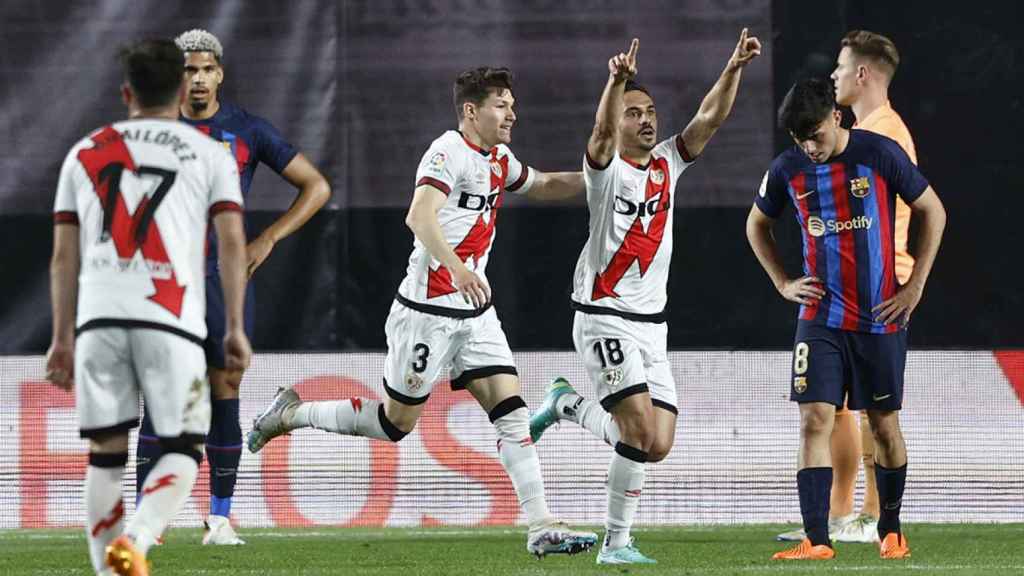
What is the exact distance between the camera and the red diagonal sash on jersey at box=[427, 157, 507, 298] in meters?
6.79

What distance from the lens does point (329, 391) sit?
895 centimetres

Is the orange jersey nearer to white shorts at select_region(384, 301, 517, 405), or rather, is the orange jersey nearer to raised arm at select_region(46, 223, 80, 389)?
white shorts at select_region(384, 301, 517, 405)

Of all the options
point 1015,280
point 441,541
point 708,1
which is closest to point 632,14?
point 708,1

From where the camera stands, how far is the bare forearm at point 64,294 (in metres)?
4.66

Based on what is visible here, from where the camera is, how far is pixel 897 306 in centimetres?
650

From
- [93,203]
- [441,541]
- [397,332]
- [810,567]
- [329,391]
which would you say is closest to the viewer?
[93,203]

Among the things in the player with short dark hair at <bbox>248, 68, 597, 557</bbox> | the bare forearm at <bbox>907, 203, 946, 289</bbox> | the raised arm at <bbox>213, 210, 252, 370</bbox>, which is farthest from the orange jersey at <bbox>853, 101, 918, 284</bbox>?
the raised arm at <bbox>213, 210, 252, 370</bbox>

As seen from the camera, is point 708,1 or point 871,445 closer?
point 871,445

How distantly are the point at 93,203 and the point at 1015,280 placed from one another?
18.8 feet

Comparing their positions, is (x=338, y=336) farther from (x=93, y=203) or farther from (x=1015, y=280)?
(x=93, y=203)

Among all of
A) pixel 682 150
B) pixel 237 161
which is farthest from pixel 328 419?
pixel 682 150

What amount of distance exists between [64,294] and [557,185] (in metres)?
2.82

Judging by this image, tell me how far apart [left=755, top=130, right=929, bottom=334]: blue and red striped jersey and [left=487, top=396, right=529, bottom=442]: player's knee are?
1113 millimetres

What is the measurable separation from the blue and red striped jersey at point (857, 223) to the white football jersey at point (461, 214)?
1.20 m
